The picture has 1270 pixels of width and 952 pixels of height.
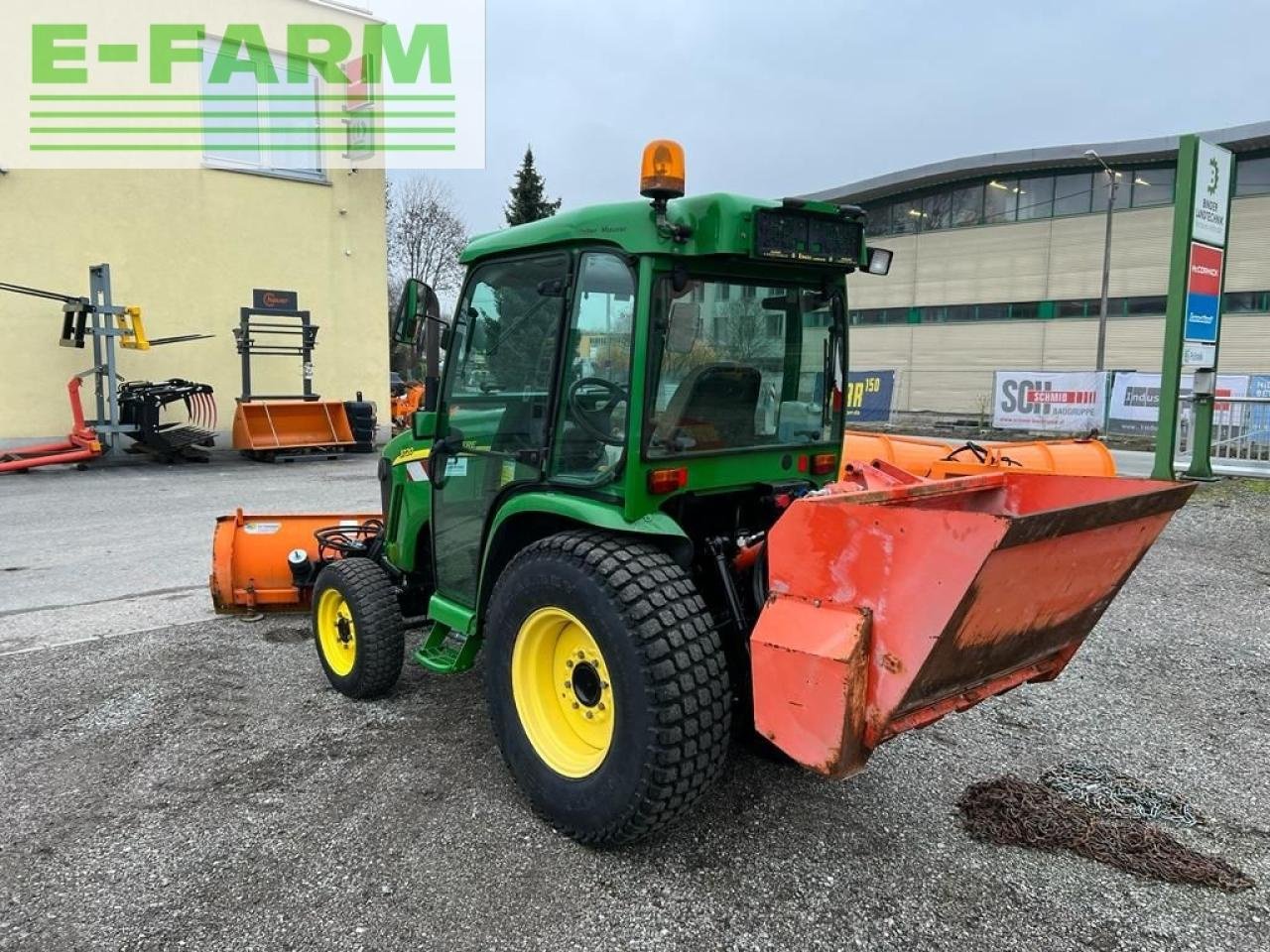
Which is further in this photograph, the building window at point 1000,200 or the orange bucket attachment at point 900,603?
the building window at point 1000,200

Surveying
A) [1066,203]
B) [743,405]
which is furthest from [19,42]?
[1066,203]

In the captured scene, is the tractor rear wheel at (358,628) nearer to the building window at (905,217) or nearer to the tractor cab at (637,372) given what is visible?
the tractor cab at (637,372)

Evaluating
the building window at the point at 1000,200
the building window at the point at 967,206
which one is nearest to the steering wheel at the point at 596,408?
the building window at the point at 1000,200

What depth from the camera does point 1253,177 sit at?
26.3 m

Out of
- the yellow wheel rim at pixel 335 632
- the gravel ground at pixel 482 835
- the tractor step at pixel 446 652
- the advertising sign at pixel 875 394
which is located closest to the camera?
the gravel ground at pixel 482 835

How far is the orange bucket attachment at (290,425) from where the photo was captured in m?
14.2

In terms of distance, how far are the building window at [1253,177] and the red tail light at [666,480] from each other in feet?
98.3

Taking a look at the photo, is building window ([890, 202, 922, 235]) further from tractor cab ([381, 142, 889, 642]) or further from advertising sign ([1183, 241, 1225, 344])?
tractor cab ([381, 142, 889, 642])

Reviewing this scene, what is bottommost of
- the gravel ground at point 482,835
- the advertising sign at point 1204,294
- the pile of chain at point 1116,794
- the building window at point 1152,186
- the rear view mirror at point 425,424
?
the gravel ground at point 482,835

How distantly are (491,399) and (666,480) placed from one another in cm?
94

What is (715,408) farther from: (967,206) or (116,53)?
(967,206)

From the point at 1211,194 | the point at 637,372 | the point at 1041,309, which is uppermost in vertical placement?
the point at 1041,309

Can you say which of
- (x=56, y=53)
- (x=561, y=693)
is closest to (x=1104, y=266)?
(x=56, y=53)

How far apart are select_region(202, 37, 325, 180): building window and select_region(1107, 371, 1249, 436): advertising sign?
56.8 ft
